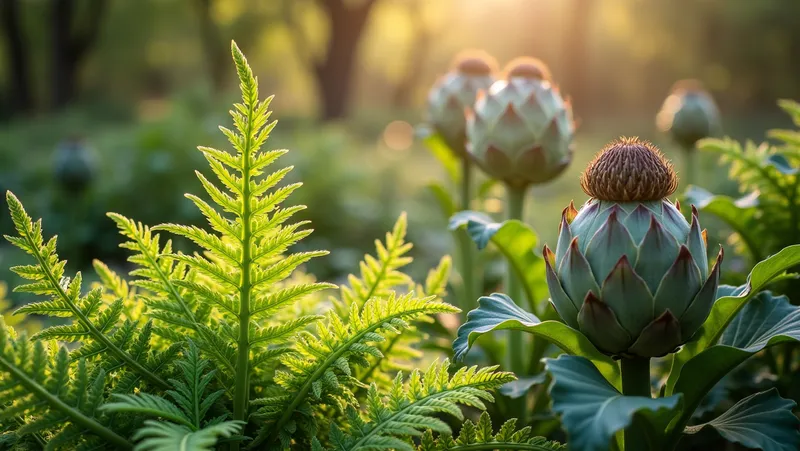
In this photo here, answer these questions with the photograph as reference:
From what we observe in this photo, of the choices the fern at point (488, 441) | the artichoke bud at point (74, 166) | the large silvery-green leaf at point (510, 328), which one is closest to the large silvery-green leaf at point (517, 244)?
the large silvery-green leaf at point (510, 328)

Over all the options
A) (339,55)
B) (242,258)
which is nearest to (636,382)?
(242,258)

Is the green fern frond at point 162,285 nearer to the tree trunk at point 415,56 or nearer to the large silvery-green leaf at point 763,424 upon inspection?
the large silvery-green leaf at point 763,424

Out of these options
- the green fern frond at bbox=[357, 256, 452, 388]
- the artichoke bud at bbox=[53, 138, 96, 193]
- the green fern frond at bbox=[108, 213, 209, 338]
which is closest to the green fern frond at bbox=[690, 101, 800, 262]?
the green fern frond at bbox=[357, 256, 452, 388]

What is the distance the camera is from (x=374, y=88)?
127ft

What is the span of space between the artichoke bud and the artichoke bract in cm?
334

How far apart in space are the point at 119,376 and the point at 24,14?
69.3 ft

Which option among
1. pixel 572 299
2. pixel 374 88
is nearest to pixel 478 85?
pixel 572 299

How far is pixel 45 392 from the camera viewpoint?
89 centimetres

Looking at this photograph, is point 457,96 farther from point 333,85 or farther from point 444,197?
point 333,85

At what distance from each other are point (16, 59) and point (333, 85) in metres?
6.73

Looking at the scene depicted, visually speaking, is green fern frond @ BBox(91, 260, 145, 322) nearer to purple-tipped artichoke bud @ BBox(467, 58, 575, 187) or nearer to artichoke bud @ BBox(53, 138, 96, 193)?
purple-tipped artichoke bud @ BBox(467, 58, 575, 187)

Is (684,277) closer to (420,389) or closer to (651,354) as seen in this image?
(651,354)

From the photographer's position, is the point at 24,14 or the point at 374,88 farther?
the point at 374,88

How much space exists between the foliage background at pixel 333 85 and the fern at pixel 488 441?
1.30 meters
